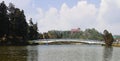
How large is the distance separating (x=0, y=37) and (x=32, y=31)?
54.1 metres

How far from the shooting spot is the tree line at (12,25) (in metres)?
116

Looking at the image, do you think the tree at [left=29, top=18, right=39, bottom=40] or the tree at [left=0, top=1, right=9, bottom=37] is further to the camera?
the tree at [left=29, top=18, right=39, bottom=40]

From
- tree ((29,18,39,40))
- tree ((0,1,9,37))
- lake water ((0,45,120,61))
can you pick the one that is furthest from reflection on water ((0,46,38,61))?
tree ((29,18,39,40))

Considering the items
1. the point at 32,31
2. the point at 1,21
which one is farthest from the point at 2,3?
the point at 32,31

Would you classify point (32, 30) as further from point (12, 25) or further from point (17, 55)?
point (17, 55)

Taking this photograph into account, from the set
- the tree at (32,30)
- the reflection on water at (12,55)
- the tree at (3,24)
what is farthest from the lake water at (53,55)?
the tree at (32,30)

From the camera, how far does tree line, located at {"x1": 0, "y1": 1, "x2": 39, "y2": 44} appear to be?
116 meters

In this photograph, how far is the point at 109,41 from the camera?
146 m

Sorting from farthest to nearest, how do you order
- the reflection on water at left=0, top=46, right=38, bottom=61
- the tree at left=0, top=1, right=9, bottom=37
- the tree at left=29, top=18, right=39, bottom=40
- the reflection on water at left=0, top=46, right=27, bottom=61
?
1. the tree at left=29, top=18, right=39, bottom=40
2. the tree at left=0, top=1, right=9, bottom=37
3. the reflection on water at left=0, top=46, right=38, bottom=61
4. the reflection on water at left=0, top=46, right=27, bottom=61

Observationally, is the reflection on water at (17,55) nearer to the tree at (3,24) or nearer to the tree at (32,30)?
the tree at (3,24)

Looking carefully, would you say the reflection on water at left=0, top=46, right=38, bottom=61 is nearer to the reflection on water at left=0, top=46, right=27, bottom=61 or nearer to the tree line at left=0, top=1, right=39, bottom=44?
the reflection on water at left=0, top=46, right=27, bottom=61

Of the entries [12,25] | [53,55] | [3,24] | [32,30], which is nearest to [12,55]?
[53,55]

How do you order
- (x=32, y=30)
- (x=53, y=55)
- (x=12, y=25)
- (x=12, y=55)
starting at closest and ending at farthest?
(x=12, y=55) < (x=53, y=55) < (x=12, y=25) < (x=32, y=30)

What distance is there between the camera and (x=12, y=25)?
126 metres
